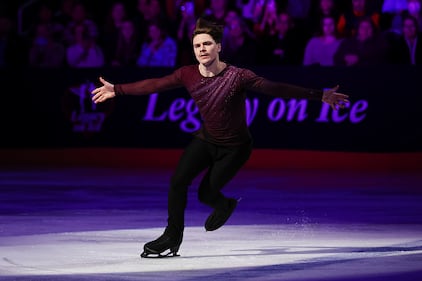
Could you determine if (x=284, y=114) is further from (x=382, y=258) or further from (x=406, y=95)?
(x=382, y=258)

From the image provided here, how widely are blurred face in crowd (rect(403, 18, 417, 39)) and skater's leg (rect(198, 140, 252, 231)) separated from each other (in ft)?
28.0

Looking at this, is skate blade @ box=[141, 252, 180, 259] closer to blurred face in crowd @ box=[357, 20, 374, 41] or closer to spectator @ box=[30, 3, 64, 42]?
blurred face in crowd @ box=[357, 20, 374, 41]

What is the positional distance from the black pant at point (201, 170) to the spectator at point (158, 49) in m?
9.42

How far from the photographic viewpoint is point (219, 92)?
8453 mm

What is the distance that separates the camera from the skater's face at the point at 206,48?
8.38 metres

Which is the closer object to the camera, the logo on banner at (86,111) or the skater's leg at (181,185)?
the skater's leg at (181,185)

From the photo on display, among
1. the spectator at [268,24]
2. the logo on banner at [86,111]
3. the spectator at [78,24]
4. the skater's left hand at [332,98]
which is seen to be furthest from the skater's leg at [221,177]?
the spectator at [78,24]

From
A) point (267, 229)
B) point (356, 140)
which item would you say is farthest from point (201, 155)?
point (356, 140)

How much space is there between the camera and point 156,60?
716 inches

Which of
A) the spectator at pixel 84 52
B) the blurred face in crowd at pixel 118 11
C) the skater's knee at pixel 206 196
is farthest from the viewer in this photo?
the blurred face in crowd at pixel 118 11

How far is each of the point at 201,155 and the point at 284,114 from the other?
30.2 ft

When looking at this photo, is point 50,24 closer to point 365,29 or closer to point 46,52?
point 46,52

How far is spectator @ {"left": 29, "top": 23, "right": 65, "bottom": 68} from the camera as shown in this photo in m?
18.9

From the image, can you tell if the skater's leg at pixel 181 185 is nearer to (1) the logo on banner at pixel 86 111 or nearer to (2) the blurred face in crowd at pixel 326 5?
(2) the blurred face in crowd at pixel 326 5
